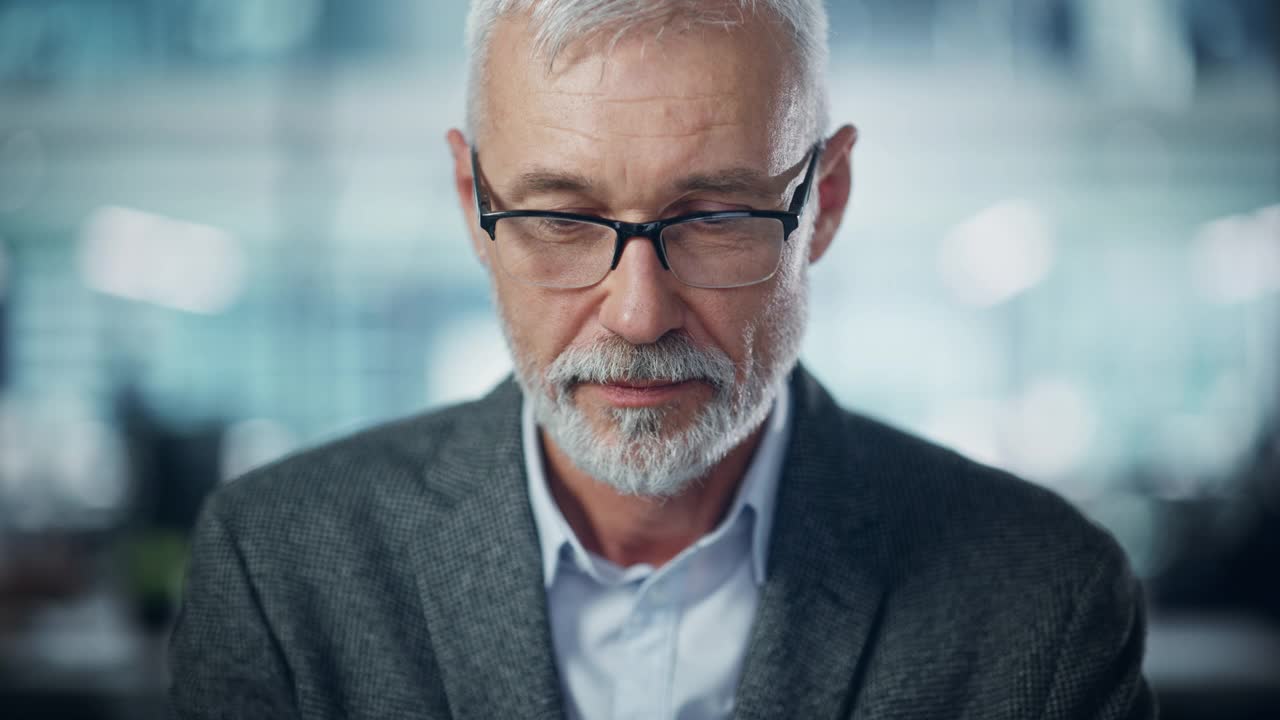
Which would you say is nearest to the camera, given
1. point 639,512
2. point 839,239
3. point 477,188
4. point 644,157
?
point 644,157

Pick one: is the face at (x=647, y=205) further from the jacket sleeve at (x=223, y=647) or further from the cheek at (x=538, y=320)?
the jacket sleeve at (x=223, y=647)

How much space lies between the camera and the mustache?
1059 millimetres

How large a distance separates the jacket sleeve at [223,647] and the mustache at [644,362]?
45cm

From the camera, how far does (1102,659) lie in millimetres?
1166

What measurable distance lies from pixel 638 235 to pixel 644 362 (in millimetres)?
130

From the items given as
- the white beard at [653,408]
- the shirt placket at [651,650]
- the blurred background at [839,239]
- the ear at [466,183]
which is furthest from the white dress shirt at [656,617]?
the blurred background at [839,239]

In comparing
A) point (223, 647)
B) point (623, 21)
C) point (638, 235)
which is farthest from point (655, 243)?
point (223, 647)

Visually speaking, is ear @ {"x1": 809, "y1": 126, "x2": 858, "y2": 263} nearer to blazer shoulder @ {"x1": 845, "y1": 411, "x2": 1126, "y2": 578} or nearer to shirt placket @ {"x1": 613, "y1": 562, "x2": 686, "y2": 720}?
blazer shoulder @ {"x1": 845, "y1": 411, "x2": 1126, "y2": 578}

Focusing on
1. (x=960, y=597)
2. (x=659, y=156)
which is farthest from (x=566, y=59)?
(x=960, y=597)

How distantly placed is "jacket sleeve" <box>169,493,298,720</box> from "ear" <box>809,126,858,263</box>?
2.51 ft

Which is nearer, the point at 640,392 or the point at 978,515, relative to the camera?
the point at 640,392

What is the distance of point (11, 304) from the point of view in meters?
6.35

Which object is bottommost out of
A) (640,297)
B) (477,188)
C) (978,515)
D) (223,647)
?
(223,647)

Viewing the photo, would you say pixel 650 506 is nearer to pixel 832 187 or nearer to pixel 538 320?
pixel 538 320
